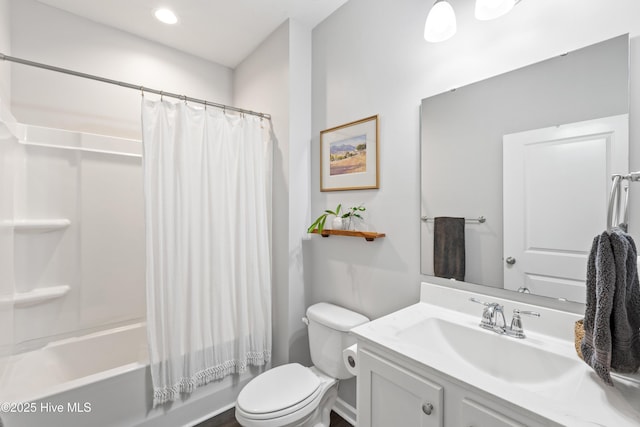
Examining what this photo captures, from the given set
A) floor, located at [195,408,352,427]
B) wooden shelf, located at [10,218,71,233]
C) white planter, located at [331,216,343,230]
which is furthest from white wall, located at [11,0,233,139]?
floor, located at [195,408,352,427]

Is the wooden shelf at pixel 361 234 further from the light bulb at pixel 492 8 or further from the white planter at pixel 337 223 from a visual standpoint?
the light bulb at pixel 492 8

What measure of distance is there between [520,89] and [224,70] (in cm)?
252

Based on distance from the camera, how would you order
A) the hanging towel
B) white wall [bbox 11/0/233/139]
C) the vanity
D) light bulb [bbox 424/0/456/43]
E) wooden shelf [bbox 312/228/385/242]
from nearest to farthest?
the vanity
light bulb [bbox 424/0/456/43]
the hanging towel
wooden shelf [bbox 312/228/385/242]
white wall [bbox 11/0/233/139]

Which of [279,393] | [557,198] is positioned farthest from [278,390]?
[557,198]

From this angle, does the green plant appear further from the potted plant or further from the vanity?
the vanity

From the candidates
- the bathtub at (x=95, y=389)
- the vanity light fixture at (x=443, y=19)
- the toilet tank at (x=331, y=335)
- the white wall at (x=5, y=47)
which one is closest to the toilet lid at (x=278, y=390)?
the toilet tank at (x=331, y=335)

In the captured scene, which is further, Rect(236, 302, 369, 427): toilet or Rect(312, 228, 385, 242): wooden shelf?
Rect(312, 228, 385, 242): wooden shelf

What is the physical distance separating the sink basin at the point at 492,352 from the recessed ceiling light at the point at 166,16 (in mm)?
2479

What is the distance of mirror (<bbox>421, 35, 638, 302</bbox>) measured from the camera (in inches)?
37.1

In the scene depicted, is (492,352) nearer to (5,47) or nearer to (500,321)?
(500,321)

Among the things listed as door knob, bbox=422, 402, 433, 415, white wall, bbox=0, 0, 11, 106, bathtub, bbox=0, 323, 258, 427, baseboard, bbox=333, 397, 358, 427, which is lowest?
baseboard, bbox=333, 397, 358, 427

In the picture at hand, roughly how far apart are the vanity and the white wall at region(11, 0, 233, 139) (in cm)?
243

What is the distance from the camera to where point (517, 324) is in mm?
1053

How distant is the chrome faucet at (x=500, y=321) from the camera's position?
105 cm
